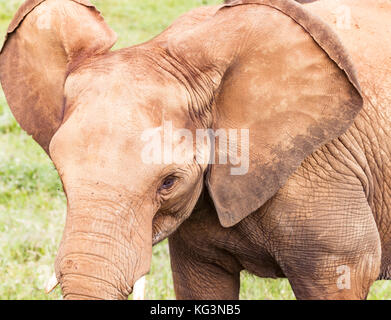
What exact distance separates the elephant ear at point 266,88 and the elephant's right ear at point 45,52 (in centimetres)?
38

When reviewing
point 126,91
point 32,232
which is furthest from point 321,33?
point 32,232

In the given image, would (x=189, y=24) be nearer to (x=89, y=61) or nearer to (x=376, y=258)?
(x=89, y=61)

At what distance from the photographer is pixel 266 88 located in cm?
339

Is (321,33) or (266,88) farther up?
(321,33)

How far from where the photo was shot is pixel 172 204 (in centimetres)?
331

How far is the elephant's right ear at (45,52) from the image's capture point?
139 inches

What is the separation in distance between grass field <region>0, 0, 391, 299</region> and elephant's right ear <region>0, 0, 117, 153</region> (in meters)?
1.53

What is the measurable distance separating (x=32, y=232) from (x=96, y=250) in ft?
9.41

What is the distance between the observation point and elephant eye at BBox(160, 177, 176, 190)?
126 inches

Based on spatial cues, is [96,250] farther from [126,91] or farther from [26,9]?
[26,9]

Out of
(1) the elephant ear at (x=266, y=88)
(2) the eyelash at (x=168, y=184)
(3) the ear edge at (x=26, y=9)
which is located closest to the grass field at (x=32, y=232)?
(1) the elephant ear at (x=266, y=88)

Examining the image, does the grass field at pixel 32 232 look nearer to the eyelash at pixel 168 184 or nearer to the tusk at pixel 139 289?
the tusk at pixel 139 289

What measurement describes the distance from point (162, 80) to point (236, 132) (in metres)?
0.36

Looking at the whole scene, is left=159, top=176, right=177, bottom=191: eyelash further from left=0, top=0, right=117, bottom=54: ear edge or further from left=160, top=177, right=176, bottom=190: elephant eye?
left=0, top=0, right=117, bottom=54: ear edge
